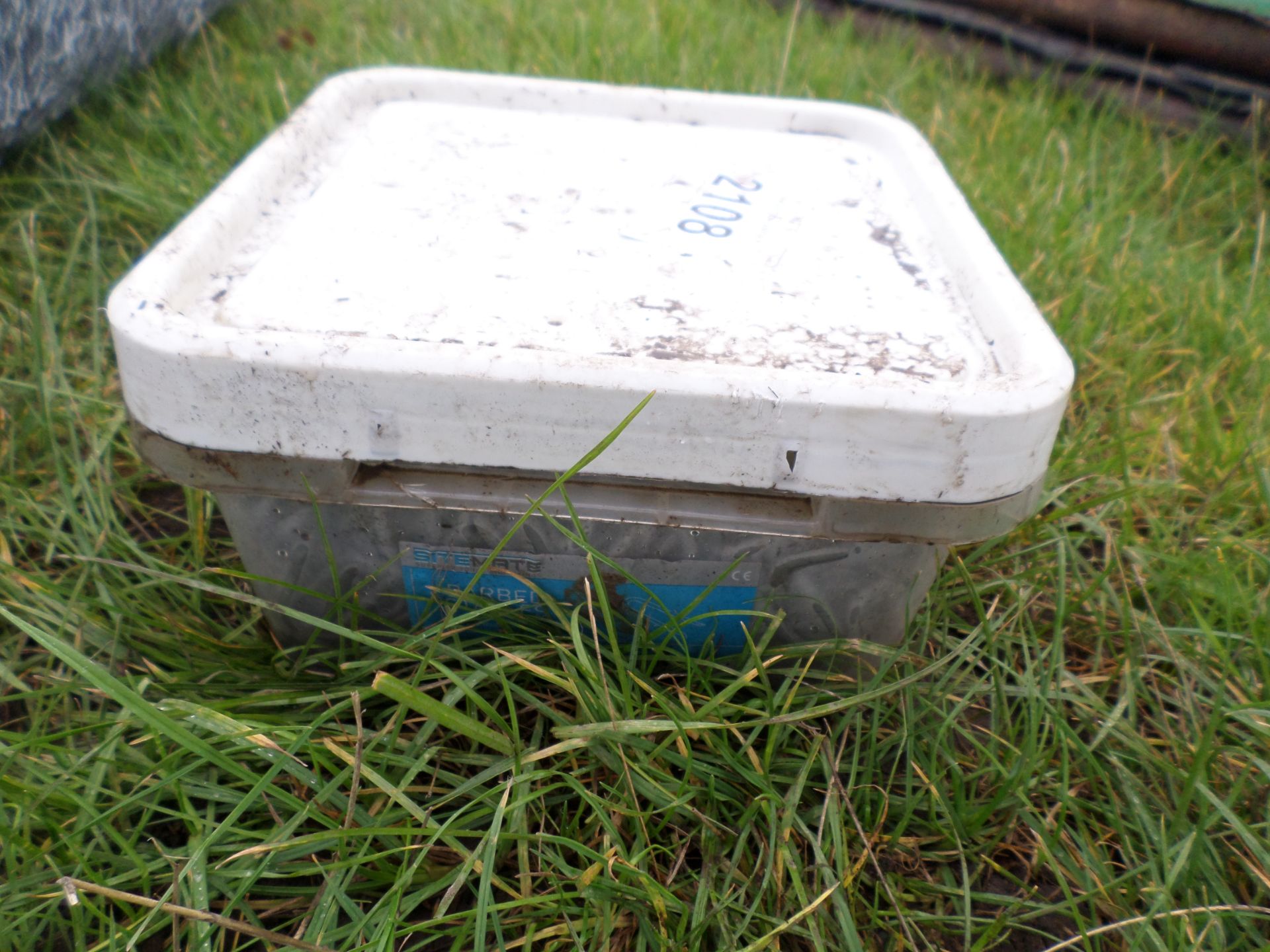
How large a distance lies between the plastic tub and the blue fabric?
0.76 m

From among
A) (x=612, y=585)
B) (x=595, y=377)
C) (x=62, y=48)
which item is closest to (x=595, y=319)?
(x=595, y=377)

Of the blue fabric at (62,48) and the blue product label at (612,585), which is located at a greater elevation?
the blue fabric at (62,48)

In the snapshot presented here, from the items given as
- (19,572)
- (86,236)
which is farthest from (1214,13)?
(19,572)

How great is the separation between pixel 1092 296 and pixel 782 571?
3.88 ft

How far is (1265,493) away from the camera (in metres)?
1.07

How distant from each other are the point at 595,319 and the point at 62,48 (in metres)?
1.39

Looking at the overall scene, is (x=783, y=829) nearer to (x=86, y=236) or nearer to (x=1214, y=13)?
(x=86, y=236)

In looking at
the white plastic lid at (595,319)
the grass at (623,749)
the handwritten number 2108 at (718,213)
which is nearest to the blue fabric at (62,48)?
the grass at (623,749)

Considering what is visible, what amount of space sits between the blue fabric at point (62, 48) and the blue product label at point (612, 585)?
122 centimetres

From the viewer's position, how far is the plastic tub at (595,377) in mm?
701

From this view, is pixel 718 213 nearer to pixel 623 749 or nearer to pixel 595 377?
pixel 595 377

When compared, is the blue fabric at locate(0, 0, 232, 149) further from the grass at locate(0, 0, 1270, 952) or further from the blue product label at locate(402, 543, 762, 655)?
the blue product label at locate(402, 543, 762, 655)

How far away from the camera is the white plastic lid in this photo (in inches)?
27.5

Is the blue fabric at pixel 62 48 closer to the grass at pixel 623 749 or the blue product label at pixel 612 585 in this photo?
the grass at pixel 623 749
